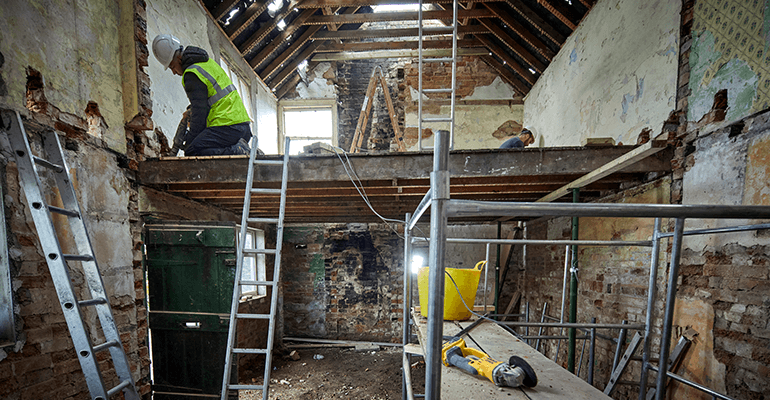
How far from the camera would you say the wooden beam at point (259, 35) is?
5.06m

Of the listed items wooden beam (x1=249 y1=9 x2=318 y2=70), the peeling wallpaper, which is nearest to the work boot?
wooden beam (x1=249 y1=9 x2=318 y2=70)

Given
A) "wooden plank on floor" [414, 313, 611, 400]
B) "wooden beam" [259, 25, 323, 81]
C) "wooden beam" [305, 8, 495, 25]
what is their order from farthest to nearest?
"wooden beam" [259, 25, 323, 81], "wooden beam" [305, 8, 495, 25], "wooden plank on floor" [414, 313, 611, 400]

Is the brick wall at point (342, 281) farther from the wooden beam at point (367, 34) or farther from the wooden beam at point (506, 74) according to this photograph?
the wooden beam at point (506, 74)

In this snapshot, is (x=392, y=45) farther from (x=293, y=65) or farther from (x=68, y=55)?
(x=68, y=55)

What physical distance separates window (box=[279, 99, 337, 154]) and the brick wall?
201cm

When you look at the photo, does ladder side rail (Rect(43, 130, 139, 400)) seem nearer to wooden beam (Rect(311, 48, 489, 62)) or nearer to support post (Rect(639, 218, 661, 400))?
support post (Rect(639, 218, 661, 400))

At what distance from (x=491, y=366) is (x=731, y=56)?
2.54 m

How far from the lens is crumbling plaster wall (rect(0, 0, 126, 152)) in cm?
206

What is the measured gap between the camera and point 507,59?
5871 mm

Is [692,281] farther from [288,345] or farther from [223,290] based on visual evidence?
[288,345]

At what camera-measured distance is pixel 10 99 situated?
2.02 meters

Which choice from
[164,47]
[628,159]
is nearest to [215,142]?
[164,47]

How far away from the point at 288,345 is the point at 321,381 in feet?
5.67

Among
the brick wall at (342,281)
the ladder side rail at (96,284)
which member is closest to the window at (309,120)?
the brick wall at (342,281)
